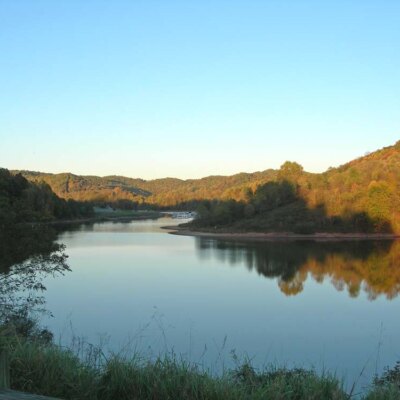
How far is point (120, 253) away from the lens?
145 ft

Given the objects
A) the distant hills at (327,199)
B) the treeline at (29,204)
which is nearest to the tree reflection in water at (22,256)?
the treeline at (29,204)

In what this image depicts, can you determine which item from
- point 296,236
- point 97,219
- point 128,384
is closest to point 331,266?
point 296,236

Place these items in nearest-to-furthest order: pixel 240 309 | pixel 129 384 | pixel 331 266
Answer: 1. pixel 129 384
2. pixel 240 309
3. pixel 331 266

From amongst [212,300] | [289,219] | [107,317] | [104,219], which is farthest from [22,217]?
[104,219]

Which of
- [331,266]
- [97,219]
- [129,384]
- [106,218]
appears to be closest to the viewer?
[129,384]

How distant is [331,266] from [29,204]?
25.8 meters

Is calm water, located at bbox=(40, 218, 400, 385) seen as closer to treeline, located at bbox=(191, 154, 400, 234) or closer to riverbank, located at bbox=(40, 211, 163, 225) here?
treeline, located at bbox=(191, 154, 400, 234)

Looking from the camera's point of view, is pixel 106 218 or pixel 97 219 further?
Answer: pixel 106 218

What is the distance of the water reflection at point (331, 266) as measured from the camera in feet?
88.5

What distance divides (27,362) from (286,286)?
2375 centimetres

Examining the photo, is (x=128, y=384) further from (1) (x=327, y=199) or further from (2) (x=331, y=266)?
(1) (x=327, y=199)

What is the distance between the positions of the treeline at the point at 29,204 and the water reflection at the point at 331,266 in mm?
14779

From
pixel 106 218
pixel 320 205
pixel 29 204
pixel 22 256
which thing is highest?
pixel 320 205

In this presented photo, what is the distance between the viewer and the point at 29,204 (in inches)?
658
